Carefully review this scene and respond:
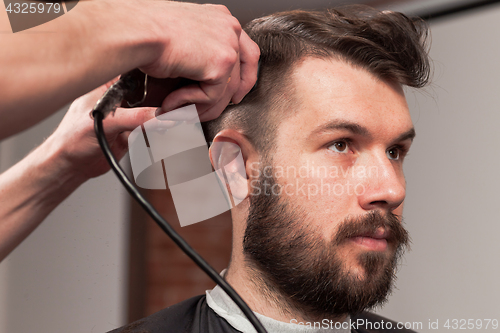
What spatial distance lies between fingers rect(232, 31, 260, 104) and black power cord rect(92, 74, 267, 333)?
21cm

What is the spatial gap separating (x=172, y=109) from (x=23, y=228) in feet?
1.39

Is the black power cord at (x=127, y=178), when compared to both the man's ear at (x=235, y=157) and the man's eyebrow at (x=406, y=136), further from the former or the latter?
the man's eyebrow at (x=406, y=136)

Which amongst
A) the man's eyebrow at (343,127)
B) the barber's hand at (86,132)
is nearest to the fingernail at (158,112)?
the barber's hand at (86,132)

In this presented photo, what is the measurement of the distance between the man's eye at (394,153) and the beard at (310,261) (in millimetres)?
191

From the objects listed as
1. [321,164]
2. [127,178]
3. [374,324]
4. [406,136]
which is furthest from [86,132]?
[374,324]

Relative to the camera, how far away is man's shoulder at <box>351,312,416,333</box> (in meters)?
1.31

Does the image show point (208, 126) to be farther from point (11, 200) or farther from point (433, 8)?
point (433, 8)

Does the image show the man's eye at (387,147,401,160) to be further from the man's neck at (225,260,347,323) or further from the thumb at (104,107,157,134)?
the thumb at (104,107,157,134)

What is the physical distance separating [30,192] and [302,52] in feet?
2.36

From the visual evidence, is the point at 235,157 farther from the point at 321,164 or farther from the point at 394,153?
the point at 394,153

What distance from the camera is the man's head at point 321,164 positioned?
35.1 inches

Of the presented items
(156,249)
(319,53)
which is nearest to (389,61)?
(319,53)

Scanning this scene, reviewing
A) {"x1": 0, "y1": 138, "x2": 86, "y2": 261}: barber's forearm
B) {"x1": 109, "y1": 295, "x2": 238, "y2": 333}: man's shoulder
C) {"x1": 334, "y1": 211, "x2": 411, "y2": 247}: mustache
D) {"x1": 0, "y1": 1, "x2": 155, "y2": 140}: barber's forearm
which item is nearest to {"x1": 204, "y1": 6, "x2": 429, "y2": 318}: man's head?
{"x1": 334, "y1": 211, "x2": 411, "y2": 247}: mustache

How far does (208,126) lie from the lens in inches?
43.1
